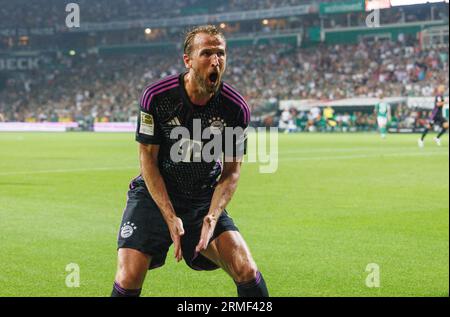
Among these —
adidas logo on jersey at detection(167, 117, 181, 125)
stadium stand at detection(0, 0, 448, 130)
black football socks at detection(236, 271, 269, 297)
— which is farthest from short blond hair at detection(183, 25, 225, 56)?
stadium stand at detection(0, 0, 448, 130)

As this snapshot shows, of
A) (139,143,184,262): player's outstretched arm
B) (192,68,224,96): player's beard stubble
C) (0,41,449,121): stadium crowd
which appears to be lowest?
(139,143,184,262): player's outstretched arm

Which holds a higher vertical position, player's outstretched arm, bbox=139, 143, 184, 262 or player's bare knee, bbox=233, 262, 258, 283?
player's outstretched arm, bbox=139, 143, 184, 262

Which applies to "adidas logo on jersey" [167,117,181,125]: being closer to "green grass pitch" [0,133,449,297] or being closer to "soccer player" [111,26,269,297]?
"soccer player" [111,26,269,297]

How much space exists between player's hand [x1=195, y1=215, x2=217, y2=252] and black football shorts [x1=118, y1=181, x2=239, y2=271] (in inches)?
7.2

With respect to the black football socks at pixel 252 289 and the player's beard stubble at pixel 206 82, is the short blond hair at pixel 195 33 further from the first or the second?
the black football socks at pixel 252 289

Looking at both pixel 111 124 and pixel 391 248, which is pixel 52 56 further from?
pixel 391 248

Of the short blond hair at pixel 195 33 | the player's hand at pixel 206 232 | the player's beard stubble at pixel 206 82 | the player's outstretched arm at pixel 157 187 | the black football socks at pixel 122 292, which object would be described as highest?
the short blond hair at pixel 195 33

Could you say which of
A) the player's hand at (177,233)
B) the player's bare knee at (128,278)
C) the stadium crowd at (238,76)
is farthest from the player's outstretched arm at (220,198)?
the stadium crowd at (238,76)

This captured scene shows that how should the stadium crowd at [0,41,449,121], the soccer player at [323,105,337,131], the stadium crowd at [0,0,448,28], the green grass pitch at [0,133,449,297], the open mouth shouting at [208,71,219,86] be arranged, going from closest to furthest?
the open mouth shouting at [208,71,219,86]
the green grass pitch at [0,133,449,297]
the soccer player at [323,105,337,131]
the stadium crowd at [0,0,448,28]
the stadium crowd at [0,41,449,121]

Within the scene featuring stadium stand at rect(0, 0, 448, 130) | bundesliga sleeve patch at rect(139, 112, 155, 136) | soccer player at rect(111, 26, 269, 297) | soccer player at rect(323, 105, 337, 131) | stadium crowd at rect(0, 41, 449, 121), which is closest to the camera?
soccer player at rect(111, 26, 269, 297)

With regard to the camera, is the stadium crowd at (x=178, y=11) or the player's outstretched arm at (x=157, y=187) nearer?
the player's outstretched arm at (x=157, y=187)

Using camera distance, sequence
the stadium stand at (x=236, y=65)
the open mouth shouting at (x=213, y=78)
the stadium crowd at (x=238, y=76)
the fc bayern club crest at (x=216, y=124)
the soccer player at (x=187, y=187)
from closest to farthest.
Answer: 1. the open mouth shouting at (x=213, y=78)
2. the soccer player at (x=187, y=187)
3. the fc bayern club crest at (x=216, y=124)
4. the stadium stand at (x=236, y=65)
5. the stadium crowd at (x=238, y=76)

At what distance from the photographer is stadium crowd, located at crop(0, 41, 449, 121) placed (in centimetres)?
5347

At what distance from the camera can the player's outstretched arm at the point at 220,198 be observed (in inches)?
197
